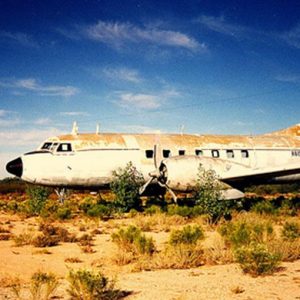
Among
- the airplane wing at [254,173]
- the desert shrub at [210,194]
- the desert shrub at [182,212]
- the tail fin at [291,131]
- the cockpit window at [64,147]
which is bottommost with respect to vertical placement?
the desert shrub at [182,212]

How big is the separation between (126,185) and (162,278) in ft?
37.6

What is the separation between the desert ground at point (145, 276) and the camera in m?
6.45

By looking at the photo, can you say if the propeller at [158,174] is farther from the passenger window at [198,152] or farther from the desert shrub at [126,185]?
the passenger window at [198,152]

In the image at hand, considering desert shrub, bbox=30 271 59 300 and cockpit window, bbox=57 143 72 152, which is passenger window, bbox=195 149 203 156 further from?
desert shrub, bbox=30 271 59 300

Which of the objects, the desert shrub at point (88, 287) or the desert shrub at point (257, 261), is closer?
the desert shrub at point (88, 287)

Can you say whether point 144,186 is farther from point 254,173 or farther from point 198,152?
point 254,173

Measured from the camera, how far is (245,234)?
10.3 metres

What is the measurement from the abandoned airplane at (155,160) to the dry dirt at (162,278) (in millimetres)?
6889

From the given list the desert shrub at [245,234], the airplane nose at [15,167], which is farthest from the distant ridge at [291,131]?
the airplane nose at [15,167]

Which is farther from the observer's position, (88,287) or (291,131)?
(291,131)

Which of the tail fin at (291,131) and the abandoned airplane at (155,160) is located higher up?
the tail fin at (291,131)

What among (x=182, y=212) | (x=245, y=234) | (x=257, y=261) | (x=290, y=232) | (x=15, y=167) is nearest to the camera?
(x=257, y=261)

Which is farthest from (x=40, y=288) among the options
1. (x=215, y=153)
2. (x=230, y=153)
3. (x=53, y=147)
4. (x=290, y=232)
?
(x=230, y=153)

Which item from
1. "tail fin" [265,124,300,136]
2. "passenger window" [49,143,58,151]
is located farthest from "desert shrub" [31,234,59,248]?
"tail fin" [265,124,300,136]
